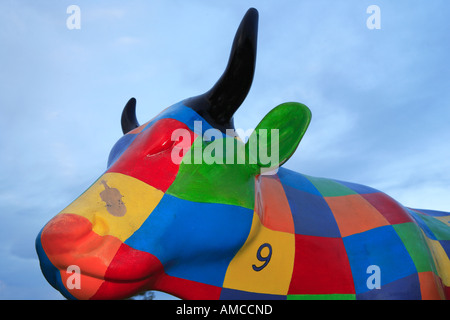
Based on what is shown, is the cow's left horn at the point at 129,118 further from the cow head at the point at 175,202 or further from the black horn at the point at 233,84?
the black horn at the point at 233,84

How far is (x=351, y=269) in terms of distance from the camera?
7.66ft

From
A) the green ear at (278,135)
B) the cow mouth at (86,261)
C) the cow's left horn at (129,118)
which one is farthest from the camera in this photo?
the cow's left horn at (129,118)

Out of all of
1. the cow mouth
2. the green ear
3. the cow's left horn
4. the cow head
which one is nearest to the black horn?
the cow head

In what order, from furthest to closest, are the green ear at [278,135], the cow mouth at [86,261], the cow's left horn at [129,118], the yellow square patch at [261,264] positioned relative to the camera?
1. the cow's left horn at [129,118]
2. the green ear at [278,135]
3. the yellow square patch at [261,264]
4. the cow mouth at [86,261]

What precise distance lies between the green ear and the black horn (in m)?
0.21

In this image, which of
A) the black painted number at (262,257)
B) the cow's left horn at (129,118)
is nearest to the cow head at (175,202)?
the black painted number at (262,257)

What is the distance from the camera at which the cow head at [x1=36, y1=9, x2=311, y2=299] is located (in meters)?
1.75

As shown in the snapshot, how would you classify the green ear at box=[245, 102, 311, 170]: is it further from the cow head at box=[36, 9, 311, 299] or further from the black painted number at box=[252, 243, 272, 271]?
the black painted number at box=[252, 243, 272, 271]

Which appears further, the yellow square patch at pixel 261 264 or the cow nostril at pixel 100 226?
the yellow square patch at pixel 261 264

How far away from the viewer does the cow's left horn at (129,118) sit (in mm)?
3113

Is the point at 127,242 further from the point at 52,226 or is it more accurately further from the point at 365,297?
the point at 365,297

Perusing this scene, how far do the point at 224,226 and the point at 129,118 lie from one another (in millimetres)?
1495

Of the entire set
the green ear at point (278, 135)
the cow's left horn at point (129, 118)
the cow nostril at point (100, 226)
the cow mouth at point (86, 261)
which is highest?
the cow's left horn at point (129, 118)

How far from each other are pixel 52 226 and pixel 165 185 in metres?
0.56
